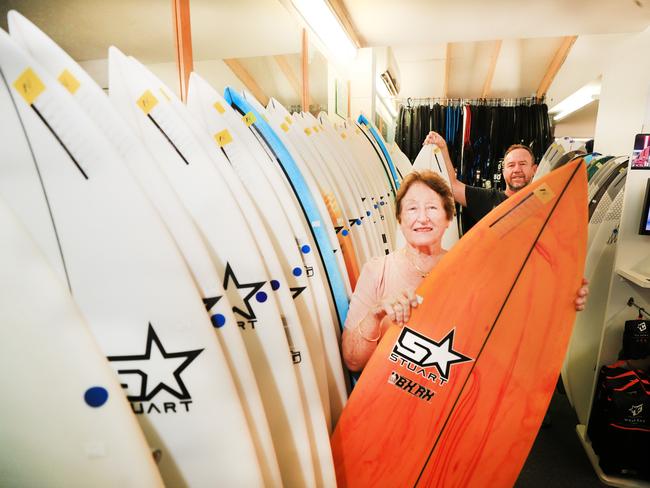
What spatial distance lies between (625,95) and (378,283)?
3.40 meters

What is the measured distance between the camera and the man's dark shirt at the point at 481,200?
2433mm

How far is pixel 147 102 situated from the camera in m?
0.83

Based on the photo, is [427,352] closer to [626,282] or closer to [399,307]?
[399,307]

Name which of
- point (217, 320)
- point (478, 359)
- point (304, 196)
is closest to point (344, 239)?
point (304, 196)

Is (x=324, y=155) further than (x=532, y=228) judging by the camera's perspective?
Yes

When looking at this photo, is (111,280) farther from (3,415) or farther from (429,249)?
(429,249)

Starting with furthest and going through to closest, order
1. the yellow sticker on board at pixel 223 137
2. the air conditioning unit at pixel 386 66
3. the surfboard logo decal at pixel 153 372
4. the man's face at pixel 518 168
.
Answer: the air conditioning unit at pixel 386 66
the man's face at pixel 518 168
the yellow sticker on board at pixel 223 137
the surfboard logo decal at pixel 153 372

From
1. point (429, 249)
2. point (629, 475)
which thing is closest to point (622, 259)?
point (629, 475)

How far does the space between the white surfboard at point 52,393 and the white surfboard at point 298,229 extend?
2.12 ft

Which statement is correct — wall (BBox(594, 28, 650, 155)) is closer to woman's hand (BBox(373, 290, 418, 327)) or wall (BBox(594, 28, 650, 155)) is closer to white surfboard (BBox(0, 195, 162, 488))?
woman's hand (BBox(373, 290, 418, 327))

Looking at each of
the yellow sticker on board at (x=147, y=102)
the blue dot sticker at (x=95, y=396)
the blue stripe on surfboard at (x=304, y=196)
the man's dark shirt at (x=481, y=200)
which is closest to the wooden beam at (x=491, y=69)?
the man's dark shirt at (x=481, y=200)

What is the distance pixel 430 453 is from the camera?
116 cm

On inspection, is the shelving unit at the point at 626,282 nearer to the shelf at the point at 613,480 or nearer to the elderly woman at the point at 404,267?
the shelf at the point at 613,480

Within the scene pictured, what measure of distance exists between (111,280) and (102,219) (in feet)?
0.41
